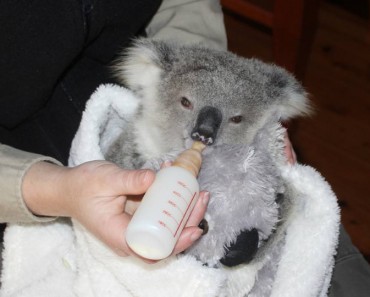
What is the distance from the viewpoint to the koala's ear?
101cm

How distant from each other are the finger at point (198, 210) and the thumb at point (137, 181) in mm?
69

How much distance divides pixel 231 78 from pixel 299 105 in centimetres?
17

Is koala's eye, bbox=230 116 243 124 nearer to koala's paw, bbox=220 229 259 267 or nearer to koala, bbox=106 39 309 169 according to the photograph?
koala, bbox=106 39 309 169

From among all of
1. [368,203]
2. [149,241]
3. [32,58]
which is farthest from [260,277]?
[368,203]

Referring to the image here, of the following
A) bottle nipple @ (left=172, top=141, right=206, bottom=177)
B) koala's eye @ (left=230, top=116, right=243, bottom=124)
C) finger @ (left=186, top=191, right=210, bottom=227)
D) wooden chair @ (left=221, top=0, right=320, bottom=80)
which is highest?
bottle nipple @ (left=172, top=141, right=206, bottom=177)

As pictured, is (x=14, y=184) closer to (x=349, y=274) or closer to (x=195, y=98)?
(x=195, y=98)

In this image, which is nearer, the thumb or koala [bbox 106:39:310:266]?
the thumb

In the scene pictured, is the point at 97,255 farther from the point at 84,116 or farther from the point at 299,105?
the point at 299,105

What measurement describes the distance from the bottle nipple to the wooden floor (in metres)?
1.22

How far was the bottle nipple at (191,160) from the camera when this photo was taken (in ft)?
2.51

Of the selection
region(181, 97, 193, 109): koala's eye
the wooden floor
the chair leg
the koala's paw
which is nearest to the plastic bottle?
the koala's paw

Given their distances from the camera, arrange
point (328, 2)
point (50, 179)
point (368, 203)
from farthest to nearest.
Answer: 1. point (328, 2)
2. point (368, 203)
3. point (50, 179)

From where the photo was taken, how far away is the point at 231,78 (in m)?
0.95

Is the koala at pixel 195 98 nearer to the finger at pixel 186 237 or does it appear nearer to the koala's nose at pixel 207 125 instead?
the koala's nose at pixel 207 125
